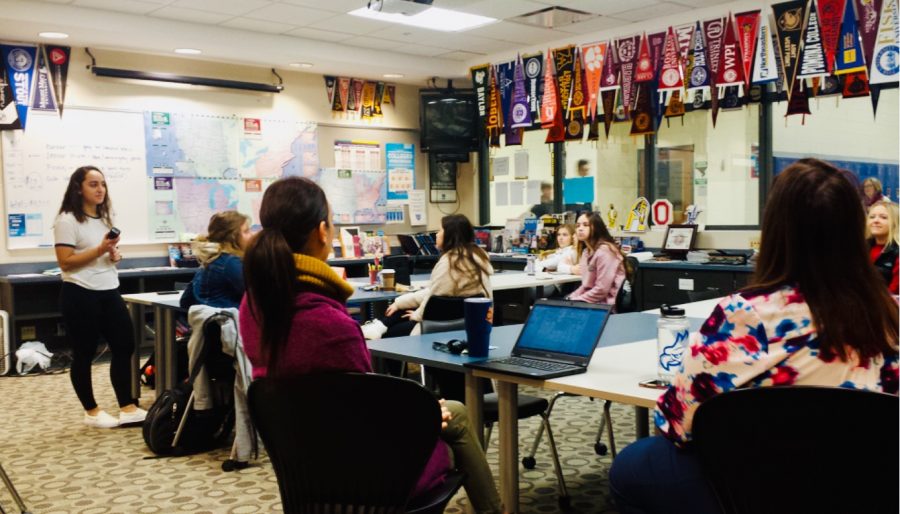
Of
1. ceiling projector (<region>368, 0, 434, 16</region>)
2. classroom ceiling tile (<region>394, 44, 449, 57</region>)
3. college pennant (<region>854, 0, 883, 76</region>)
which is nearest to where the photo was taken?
college pennant (<region>854, 0, 883, 76</region>)

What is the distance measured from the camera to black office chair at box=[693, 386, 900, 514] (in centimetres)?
145

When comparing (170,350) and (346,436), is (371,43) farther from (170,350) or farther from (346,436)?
(346,436)

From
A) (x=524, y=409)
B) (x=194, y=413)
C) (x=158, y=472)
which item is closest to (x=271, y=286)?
(x=524, y=409)

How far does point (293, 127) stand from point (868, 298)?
7201 mm

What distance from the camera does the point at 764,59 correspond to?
20.6 ft

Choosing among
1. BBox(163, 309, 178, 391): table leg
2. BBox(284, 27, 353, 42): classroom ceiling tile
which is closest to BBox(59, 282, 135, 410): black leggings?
BBox(163, 309, 178, 391): table leg

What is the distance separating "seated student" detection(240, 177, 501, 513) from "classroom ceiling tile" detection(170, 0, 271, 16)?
472 cm

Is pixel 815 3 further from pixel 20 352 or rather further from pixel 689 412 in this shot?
pixel 20 352

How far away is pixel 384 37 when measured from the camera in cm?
760

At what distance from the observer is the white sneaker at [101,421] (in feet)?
15.3

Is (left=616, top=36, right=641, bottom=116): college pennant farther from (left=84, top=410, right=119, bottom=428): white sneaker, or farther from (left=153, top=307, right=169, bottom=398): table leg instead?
(left=84, top=410, right=119, bottom=428): white sneaker

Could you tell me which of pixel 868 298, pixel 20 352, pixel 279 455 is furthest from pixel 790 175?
pixel 20 352

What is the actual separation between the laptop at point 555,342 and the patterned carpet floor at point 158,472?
912mm

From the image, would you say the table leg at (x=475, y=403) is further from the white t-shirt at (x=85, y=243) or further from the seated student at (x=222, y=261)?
the white t-shirt at (x=85, y=243)
